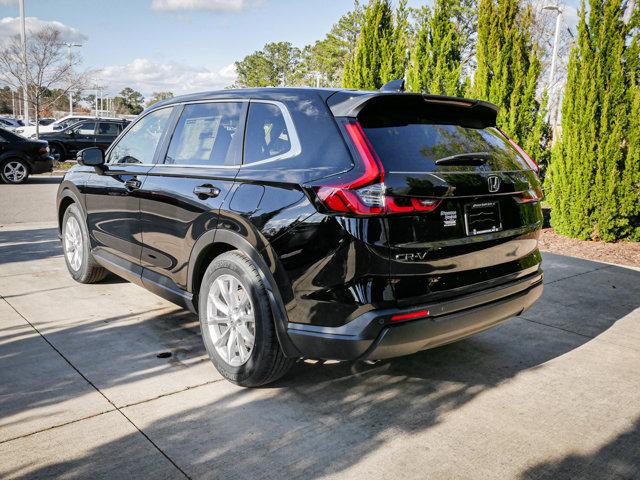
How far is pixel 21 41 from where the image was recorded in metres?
23.0

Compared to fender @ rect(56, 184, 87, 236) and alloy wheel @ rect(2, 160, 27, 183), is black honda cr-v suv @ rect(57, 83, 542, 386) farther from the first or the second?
alloy wheel @ rect(2, 160, 27, 183)

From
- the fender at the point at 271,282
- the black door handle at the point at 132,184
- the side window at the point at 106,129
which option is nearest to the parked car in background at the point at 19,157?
the side window at the point at 106,129

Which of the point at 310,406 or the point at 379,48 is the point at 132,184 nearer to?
the point at 310,406

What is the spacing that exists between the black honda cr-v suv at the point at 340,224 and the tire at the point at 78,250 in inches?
67.9

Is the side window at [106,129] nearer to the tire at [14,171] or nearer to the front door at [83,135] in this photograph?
the front door at [83,135]

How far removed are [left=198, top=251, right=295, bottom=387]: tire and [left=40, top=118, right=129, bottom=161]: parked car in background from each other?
18906 millimetres

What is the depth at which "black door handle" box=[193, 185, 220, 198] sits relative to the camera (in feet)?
11.7

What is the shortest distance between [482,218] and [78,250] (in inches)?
168

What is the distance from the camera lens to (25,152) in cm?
1504

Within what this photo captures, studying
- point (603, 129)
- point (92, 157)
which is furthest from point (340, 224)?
Answer: point (603, 129)

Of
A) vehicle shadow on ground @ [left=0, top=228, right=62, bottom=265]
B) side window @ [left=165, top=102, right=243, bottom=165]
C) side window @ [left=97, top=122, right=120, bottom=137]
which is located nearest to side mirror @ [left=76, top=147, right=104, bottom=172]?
side window @ [left=165, top=102, right=243, bottom=165]

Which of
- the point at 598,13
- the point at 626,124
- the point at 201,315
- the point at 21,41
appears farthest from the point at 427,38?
the point at 21,41

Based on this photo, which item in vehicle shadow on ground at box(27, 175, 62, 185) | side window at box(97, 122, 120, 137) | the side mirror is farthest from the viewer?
side window at box(97, 122, 120, 137)

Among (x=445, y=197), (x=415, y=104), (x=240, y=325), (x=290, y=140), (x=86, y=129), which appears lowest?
(x=240, y=325)
